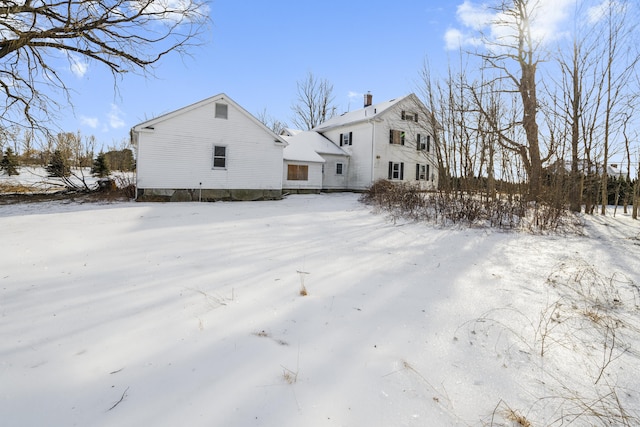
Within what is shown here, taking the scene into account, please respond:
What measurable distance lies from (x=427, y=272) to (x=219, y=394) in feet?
10.9

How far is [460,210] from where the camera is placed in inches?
358

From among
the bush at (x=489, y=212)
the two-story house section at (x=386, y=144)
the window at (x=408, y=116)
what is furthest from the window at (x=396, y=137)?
the bush at (x=489, y=212)

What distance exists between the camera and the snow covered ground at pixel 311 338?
1.78 metres

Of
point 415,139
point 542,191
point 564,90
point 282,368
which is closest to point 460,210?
point 542,191

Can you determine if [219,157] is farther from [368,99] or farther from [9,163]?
[9,163]

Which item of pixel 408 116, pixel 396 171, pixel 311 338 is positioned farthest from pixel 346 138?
pixel 311 338

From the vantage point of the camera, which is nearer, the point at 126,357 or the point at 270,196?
the point at 126,357

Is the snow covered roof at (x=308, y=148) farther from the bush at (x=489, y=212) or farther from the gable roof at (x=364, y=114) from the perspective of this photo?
the bush at (x=489, y=212)

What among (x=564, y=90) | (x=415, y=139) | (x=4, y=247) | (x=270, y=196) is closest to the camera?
(x=4, y=247)

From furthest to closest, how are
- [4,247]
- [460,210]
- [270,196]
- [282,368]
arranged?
[270,196]
[460,210]
[4,247]
[282,368]

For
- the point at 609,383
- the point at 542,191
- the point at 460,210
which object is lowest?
the point at 609,383

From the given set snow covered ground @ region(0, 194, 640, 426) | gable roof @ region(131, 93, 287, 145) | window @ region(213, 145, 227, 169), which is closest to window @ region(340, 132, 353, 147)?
gable roof @ region(131, 93, 287, 145)

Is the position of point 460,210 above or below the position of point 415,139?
below

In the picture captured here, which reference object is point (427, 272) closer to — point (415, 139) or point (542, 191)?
point (542, 191)
